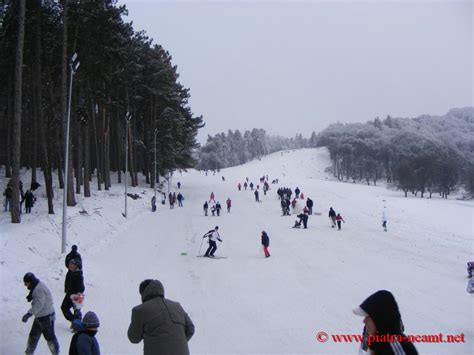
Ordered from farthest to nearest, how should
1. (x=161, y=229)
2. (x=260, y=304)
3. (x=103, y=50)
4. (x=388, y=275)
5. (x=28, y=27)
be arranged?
(x=161, y=229) → (x=103, y=50) → (x=28, y=27) → (x=388, y=275) → (x=260, y=304)

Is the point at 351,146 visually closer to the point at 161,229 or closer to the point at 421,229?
the point at 421,229

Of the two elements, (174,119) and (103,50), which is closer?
(103,50)

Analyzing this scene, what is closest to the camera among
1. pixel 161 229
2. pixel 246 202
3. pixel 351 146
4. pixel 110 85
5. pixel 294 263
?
pixel 294 263

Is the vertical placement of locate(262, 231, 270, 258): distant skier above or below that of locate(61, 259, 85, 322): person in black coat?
below

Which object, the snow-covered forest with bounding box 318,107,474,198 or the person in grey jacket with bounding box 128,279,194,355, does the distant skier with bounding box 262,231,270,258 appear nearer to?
the person in grey jacket with bounding box 128,279,194,355

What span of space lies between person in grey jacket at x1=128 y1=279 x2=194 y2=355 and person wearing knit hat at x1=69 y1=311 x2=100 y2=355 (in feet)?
3.96

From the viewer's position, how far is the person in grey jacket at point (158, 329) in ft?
13.3

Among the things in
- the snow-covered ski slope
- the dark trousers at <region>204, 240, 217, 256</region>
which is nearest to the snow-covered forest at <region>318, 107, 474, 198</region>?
the snow-covered ski slope

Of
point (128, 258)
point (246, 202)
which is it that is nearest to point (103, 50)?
point (128, 258)

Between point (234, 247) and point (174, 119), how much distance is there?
2496 cm

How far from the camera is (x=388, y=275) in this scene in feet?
50.9

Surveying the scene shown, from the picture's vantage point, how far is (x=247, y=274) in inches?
618

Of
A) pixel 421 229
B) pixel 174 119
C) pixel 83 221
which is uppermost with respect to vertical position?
pixel 174 119

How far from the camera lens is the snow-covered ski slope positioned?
31.4 ft
